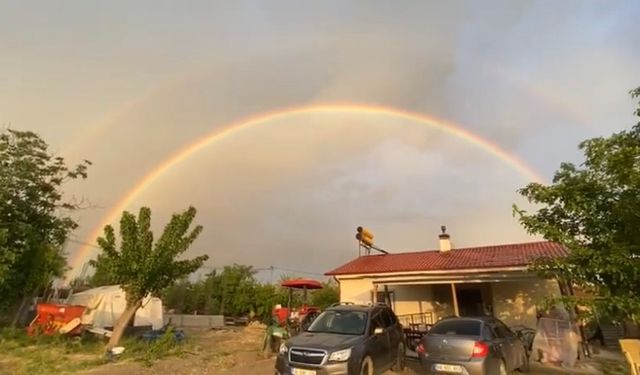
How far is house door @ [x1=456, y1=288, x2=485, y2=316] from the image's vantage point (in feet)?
61.4

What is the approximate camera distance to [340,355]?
8.09 meters

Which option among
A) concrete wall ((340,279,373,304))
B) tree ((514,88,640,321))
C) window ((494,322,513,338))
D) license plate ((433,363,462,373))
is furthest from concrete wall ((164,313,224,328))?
tree ((514,88,640,321))

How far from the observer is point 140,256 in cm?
1568

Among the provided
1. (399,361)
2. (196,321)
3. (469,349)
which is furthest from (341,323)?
(196,321)

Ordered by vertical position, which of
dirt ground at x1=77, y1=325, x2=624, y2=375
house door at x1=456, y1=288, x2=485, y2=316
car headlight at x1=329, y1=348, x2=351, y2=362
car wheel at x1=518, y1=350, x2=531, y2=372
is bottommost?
dirt ground at x1=77, y1=325, x2=624, y2=375

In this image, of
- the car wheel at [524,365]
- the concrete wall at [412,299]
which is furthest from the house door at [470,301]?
the car wheel at [524,365]

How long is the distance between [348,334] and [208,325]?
24.2 m

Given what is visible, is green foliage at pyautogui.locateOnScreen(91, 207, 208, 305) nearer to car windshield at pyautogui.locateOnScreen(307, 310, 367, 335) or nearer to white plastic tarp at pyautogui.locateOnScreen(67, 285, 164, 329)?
white plastic tarp at pyautogui.locateOnScreen(67, 285, 164, 329)

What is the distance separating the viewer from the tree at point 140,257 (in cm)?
1544

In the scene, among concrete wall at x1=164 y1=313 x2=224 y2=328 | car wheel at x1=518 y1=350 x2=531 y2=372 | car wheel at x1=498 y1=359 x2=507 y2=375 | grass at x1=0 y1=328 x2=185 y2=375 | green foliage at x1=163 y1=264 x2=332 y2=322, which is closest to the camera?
car wheel at x1=498 y1=359 x2=507 y2=375

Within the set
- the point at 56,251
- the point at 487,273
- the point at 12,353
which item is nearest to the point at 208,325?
the point at 56,251

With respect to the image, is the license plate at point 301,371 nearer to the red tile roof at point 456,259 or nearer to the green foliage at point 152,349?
the green foliage at point 152,349

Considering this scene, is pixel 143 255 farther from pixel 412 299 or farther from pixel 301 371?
pixel 412 299

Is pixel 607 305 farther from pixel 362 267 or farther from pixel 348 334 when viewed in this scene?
pixel 362 267
